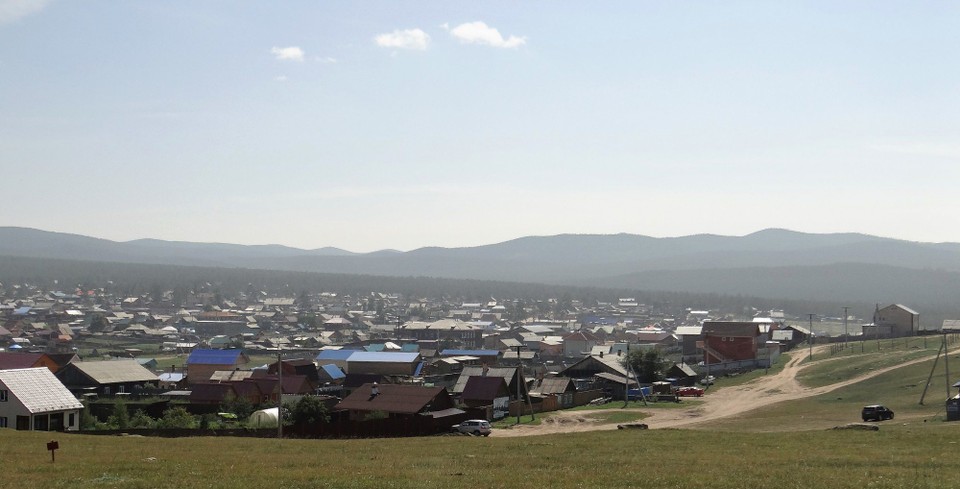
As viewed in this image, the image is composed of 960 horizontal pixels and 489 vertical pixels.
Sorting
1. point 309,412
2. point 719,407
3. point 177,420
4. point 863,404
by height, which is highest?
point 863,404

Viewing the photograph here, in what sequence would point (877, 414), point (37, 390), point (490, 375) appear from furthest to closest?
1. point (490, 375)
2. point (37, 390)
3. point (877, 414)

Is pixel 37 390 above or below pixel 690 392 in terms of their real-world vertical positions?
above

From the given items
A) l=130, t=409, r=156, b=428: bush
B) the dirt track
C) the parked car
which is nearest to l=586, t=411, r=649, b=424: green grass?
the dirt track

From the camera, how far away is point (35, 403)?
45562mm

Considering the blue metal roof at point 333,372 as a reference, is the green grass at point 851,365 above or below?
above

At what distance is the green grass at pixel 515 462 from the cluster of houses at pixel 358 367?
1159 centimetres

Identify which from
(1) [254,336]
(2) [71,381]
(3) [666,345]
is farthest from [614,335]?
Result: (2) [71,381]

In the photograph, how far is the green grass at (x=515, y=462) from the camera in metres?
20.4

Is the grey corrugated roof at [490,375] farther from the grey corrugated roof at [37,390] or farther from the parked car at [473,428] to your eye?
the grey corrugated roof at [37,390]

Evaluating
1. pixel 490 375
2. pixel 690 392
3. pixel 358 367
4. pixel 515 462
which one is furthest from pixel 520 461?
pixel 358 367

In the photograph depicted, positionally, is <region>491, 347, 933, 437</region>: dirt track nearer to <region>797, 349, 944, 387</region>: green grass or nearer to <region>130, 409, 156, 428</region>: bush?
<region>797, 349, 944, 387</region>: green grass

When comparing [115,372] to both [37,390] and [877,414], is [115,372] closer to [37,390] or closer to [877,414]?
[37,390]

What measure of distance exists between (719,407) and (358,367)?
38.8 meters

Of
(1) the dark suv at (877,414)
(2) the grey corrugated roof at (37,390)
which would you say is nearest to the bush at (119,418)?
(2) the grey corrugated roof at (37,390)
